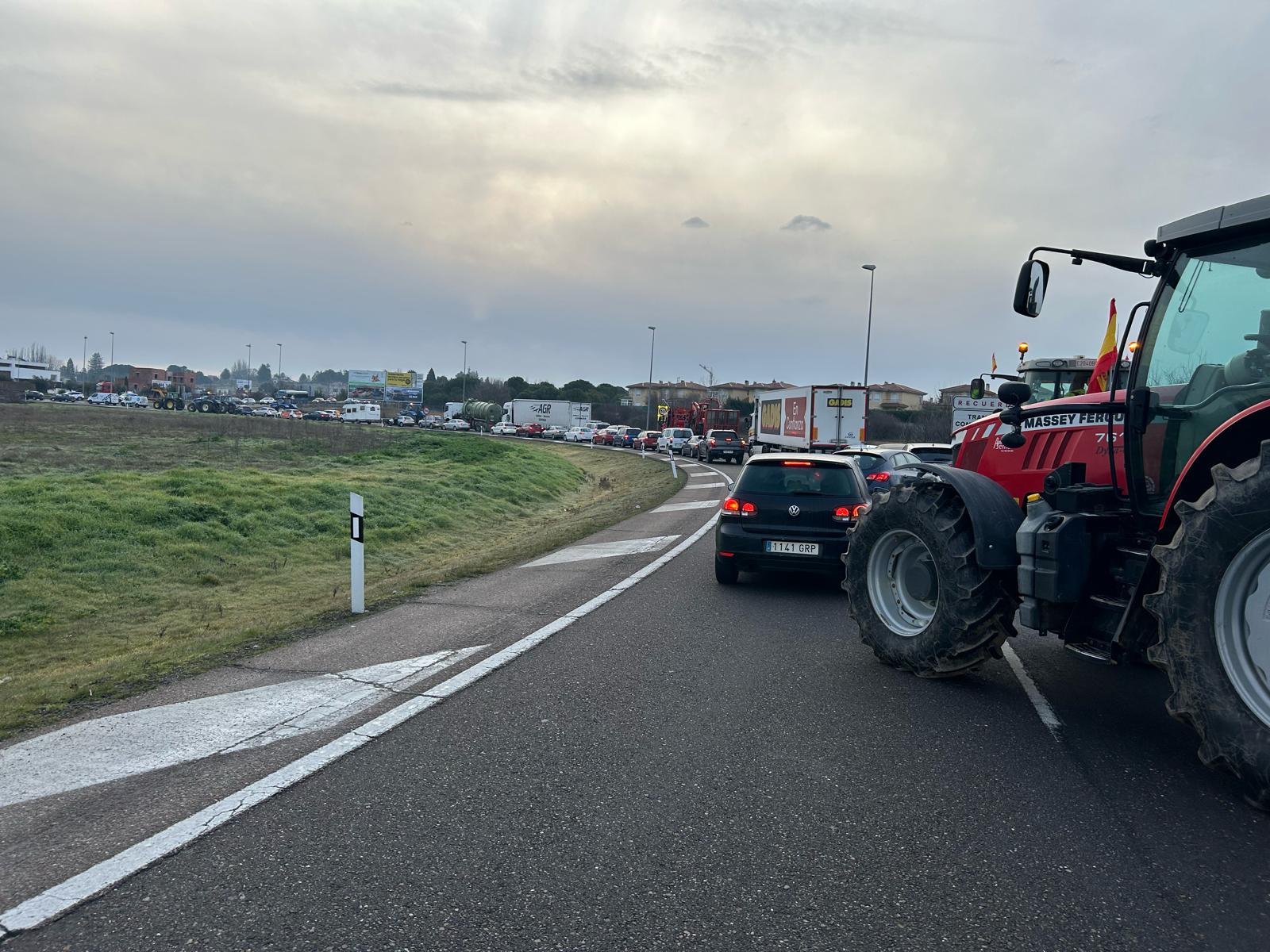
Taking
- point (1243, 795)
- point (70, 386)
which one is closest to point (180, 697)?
point (1243, 795)

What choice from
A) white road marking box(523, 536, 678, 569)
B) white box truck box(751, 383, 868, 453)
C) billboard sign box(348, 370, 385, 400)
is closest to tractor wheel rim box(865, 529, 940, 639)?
white road marking box(523, 536, 678, 569)

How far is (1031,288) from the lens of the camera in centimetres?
592

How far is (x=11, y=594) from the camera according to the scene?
12.3m

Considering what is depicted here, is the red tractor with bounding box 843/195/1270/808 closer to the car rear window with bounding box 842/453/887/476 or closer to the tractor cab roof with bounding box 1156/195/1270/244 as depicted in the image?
the tractor cab roof with bounding box 1156/195/1270/244

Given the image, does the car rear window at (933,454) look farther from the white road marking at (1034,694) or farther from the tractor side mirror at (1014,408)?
the tractor side mirror at (1014,408)

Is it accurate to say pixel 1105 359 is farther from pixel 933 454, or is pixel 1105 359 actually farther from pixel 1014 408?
pixel 933 454

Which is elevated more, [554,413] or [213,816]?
[554,413]

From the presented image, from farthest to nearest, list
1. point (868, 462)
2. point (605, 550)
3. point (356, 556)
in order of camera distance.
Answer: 1. point (868, 462)
2. point (605, 550)
3. point (356, 556)

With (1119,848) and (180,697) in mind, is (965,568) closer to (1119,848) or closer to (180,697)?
(1119,848)

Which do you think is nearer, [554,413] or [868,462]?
[868,462]

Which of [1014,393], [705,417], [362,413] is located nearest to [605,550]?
[1014,393]

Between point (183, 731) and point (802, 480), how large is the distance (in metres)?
7.47

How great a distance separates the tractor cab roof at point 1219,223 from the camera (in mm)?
5028

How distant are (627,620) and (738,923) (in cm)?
550
